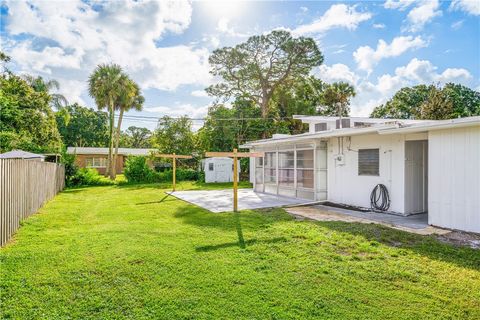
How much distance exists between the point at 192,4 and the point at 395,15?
7.11 m

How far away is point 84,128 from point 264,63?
25.4 m

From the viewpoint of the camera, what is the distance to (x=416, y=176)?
847 cm

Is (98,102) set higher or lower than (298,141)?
higher

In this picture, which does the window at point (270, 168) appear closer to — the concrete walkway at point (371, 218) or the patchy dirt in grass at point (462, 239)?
the concrete walkway at point (371, 218)

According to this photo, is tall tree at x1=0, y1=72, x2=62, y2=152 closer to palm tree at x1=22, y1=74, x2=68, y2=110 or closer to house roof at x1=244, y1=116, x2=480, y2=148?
palm tree at x1=22, y1=74, x2=68, y2=110

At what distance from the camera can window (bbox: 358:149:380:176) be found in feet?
29.8

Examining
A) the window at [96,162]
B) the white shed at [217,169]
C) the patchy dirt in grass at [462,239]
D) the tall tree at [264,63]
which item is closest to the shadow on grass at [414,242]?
the patchy dirt in grass at [462,239]

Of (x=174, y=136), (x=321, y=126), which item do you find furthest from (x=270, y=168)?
(x=174, y=136)

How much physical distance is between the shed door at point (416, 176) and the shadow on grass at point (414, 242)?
2.14m

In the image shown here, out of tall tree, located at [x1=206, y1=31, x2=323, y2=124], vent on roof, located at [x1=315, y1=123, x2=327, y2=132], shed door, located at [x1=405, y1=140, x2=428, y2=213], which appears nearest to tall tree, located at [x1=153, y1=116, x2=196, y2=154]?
tall tree, located at [x1=206, y1=31, x2=323, y2=124]

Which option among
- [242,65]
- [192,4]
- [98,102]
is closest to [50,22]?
[192,4]

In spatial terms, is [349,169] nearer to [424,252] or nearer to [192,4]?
[424,252]

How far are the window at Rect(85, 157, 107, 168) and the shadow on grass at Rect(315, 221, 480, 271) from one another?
29.2m

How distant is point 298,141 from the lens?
458 inches
